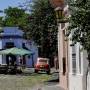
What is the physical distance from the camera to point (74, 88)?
74.8 feet

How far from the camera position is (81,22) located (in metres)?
13.3

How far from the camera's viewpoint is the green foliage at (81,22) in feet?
43.1

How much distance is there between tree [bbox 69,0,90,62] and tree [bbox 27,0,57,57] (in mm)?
23742

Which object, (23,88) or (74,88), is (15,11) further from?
(74,88)

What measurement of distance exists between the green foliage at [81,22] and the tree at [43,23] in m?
23.7

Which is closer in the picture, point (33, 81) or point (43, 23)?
point (33, 81)

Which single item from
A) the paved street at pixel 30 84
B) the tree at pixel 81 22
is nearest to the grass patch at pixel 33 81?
the paved street at pixel 30 84

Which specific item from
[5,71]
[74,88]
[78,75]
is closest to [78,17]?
[78,75]

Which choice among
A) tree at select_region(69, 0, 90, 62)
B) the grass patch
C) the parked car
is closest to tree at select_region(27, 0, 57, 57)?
the grass patch

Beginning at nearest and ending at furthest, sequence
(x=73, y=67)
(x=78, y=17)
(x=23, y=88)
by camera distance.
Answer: (x=78, y=17)
(x=73, y=67)
(x=23, y=88)

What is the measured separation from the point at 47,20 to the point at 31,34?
8.20 ft

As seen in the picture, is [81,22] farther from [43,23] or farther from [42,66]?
[42,66]

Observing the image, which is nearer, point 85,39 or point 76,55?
point 85,39

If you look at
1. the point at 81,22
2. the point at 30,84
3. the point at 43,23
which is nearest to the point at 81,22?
the point at 81,22
